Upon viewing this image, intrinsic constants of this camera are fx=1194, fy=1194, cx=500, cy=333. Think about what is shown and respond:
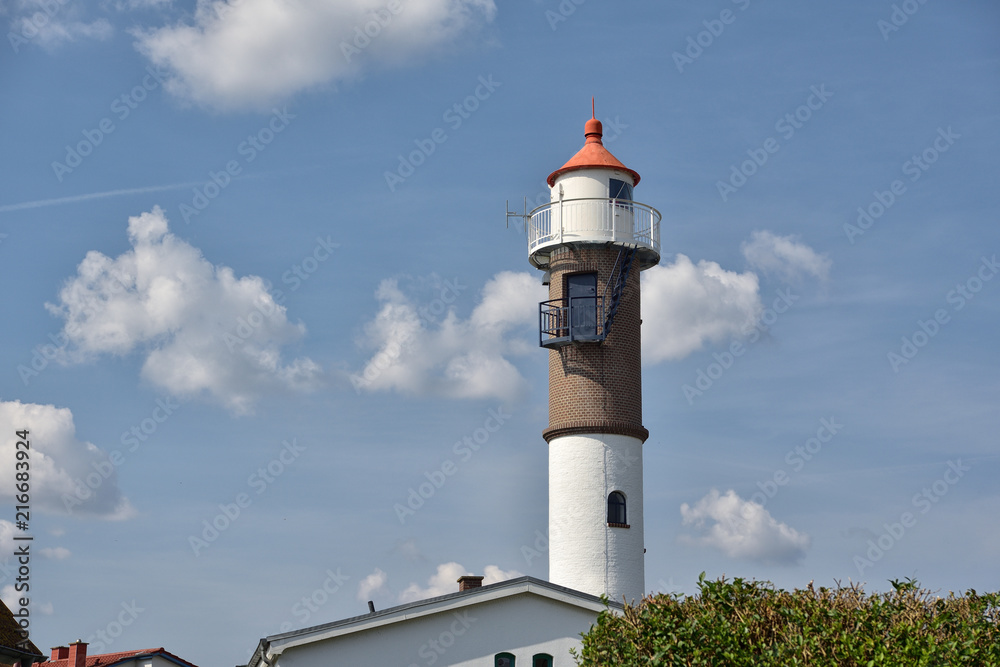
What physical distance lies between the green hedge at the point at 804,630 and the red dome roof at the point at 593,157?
54.7 ft

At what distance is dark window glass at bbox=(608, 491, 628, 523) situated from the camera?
32.6m

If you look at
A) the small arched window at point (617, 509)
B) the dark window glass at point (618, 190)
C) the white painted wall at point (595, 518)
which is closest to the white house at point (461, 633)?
the white painted wall at point (595, 518)

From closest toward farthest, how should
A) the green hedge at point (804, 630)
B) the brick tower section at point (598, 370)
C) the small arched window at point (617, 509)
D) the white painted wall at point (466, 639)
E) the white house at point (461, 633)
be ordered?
1. the green hedge at point (804, 630)
2. the white house at point (461, 633)
3. the white painted wall at point (466, 639)
4. the small arched window at point (617, 509)
5. the brick tower section at point (598, 370)

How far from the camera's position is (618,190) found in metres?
35.3

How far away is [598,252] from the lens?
1355 inches

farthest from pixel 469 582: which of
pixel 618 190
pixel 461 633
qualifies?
pixel 618 190

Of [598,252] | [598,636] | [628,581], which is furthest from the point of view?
[598,252]

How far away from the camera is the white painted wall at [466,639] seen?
26328mm

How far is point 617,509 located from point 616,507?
0.20ft

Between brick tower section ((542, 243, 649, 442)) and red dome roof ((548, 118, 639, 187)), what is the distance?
2532 mm

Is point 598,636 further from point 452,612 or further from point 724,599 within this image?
point 452,612

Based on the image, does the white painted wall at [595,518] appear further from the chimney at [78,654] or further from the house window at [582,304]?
the chimney at [78,654]

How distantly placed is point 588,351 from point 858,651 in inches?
663

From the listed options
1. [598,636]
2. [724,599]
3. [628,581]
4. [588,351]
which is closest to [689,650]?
[724,599]
